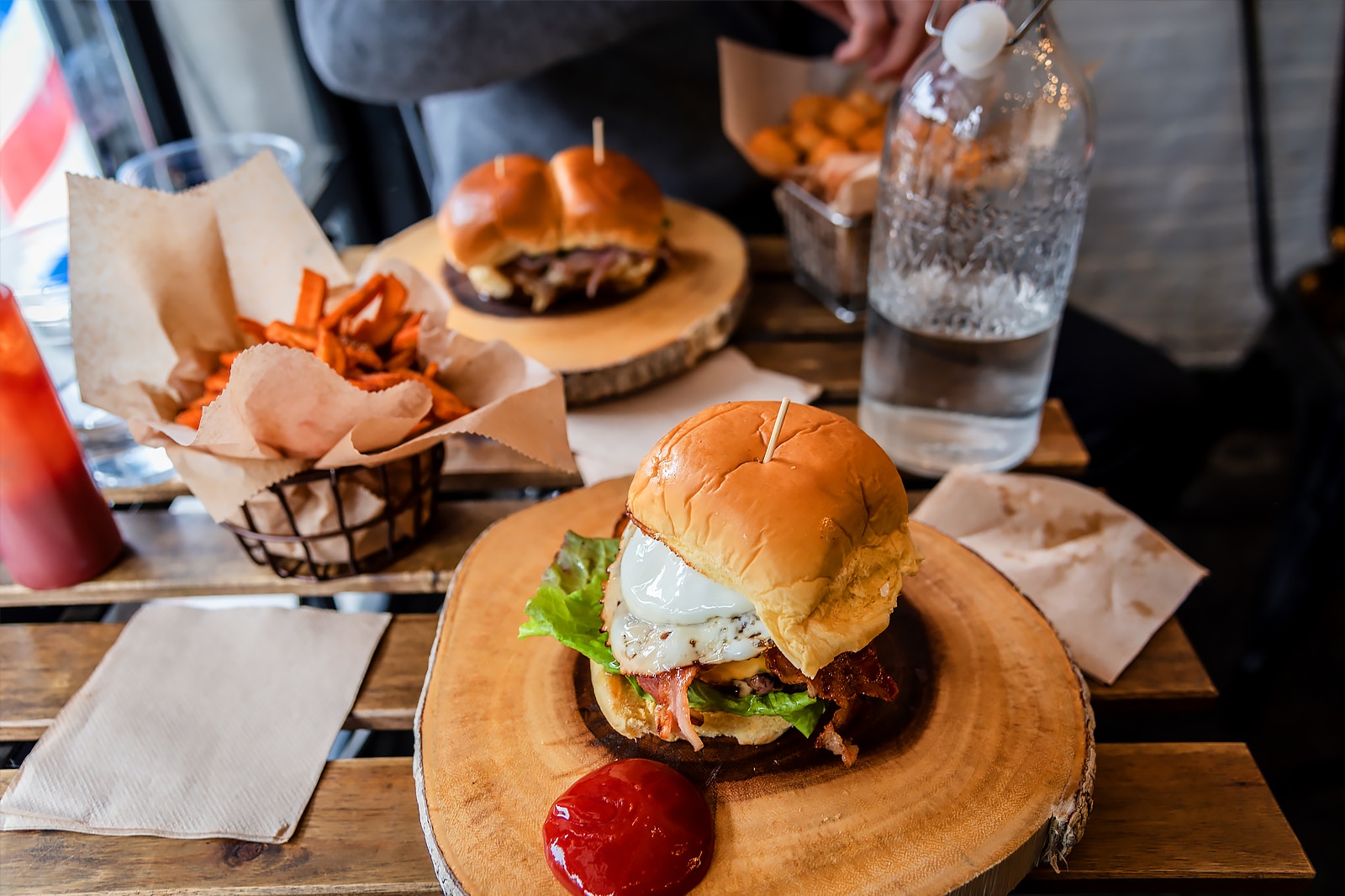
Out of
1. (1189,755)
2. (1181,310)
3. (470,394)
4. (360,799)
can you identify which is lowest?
(1181,310)

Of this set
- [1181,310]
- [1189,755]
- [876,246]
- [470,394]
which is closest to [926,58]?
[876,246]

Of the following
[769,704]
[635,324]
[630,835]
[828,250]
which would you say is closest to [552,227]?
[635,324]

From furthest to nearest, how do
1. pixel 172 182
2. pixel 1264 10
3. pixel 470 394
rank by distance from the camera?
1. pixel 1264 10
2. pixel 172 182
3. pixel 470 394

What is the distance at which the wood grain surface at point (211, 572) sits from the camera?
1.22m

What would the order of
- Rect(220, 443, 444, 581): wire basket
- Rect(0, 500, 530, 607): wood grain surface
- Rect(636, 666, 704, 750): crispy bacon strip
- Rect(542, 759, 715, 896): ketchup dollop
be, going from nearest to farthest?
1. Rect(542, 759, 715, 896): ketchup dollop
2. Rect(636, 666, 704, 750): crispy bacon strip
3. Rect(220, 443, 444, 581): wire basket
4. Rect(0, 500, 530, 607): wood grain surface

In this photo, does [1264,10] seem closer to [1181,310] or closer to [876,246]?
[1181,310]

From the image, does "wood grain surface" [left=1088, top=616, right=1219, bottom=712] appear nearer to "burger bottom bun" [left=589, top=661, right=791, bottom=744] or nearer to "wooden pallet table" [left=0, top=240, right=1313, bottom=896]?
"wooden pallet table" [left=0, top=240, right=1313, bottom=896]

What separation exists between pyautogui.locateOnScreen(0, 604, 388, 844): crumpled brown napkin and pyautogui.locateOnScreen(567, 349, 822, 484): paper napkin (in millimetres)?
407

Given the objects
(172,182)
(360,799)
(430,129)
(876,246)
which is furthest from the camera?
(430,129)

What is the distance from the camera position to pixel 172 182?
2.07 m

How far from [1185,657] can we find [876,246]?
70cm

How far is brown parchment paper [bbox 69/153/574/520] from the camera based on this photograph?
100 cm

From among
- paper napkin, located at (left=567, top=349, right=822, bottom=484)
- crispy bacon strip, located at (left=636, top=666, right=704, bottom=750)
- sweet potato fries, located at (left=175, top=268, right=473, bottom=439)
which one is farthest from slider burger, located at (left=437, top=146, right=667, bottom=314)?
crispy bacon strip, located at (left=636, top=666, right=704, bottom=750)

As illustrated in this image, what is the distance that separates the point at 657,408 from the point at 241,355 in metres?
0.71
